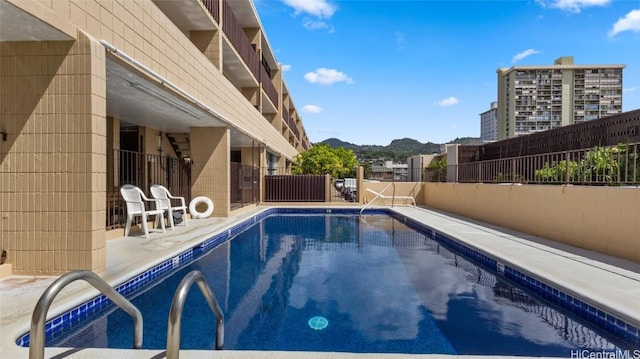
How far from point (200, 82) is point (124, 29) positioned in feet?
9.91

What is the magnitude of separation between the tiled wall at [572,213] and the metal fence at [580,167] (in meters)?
0.26

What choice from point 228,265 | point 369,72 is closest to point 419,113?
point 369,72

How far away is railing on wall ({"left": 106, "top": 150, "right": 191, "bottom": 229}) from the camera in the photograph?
8.89 metres

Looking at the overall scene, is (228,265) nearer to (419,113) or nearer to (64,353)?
(64,353)

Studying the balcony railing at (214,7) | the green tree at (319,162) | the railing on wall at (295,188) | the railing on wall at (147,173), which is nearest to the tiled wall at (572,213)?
the railing on wall at (295,188)

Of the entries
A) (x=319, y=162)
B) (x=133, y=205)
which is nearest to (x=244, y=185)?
(x=319, y=162)

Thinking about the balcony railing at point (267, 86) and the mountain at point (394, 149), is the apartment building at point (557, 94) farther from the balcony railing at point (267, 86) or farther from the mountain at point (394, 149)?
the balcony railing at point (267, 86)

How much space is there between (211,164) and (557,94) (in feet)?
295

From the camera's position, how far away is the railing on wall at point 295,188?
16703 mm

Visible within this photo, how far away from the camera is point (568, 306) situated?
3635 millimetres

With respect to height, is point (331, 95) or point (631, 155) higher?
point (331, 95)

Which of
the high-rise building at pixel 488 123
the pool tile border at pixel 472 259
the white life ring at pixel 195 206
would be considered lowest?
→ the pool tile border at pixel 472 259

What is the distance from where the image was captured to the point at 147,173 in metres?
10.4

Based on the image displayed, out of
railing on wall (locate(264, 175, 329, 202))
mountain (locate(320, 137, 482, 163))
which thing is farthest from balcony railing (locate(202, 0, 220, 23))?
mountain (locate(320, 137, 482, 163))
